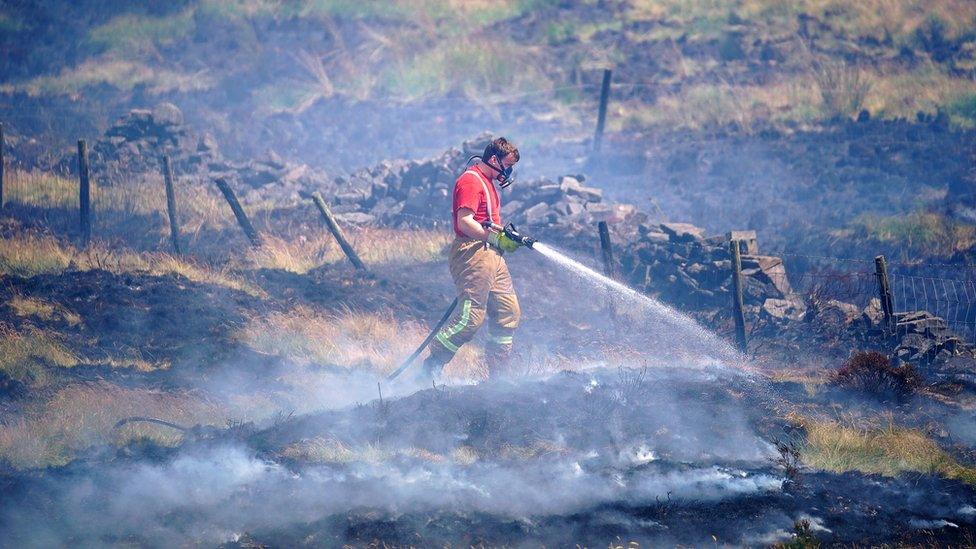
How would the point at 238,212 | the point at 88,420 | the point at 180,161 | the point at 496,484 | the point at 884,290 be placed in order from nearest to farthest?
the point at 496,484 → the point at 88,420 → the point at 884,290 → the point at 238,212 → the point at 180,161

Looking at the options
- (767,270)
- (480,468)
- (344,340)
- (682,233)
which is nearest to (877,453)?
(480,468)

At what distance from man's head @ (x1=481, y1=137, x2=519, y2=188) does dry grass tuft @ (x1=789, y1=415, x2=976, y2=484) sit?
3.90m

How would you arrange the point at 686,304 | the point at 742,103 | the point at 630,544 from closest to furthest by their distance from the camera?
the point at 630,544 → the point at 686,304 → the point at 742,103

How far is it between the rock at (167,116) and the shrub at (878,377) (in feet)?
54.9

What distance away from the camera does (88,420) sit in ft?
27.7

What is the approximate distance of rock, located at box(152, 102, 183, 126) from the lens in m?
20.7

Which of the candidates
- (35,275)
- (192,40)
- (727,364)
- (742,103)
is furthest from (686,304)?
(192,40)

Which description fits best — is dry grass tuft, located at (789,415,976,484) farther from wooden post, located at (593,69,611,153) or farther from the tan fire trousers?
wooden post, located at (593,69,611,153)

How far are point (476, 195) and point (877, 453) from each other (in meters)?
4.49

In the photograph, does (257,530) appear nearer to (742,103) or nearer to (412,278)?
(412,278)

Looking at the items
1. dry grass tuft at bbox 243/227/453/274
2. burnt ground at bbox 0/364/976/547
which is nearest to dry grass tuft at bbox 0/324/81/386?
burnt ground at bbox 0/364/976/547

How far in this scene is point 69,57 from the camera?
28.2m

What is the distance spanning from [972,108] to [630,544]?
57.7 ft

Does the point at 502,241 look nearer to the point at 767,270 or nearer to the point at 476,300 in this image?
the point at 476,300
